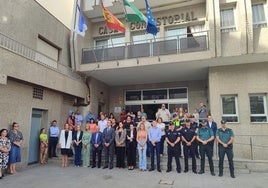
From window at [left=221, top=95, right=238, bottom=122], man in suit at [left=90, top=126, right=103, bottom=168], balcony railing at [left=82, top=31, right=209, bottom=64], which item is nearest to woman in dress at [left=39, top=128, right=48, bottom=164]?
man in suit at [left=90, top=126, right=103, bottom=168]

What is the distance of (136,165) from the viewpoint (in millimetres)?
9008

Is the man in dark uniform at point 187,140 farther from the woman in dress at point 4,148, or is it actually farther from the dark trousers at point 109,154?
the woman in dress at point 4,148

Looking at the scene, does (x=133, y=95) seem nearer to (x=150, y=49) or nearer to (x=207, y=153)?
(x=150, y=49)

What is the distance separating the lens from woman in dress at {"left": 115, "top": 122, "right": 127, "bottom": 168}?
8.70m

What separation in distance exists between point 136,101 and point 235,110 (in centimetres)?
628

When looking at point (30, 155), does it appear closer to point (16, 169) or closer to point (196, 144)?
point (16, 169)

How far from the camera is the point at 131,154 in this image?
8.62 meters

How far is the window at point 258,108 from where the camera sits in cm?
1040

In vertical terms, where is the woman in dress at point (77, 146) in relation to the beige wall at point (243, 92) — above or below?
below

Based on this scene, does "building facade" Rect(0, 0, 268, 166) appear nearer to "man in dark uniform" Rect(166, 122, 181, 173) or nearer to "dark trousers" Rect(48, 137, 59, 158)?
"dark trousers" Rect(48, 137, 59, 158)

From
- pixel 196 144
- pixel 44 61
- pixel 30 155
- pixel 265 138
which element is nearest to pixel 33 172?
pixel 30 155

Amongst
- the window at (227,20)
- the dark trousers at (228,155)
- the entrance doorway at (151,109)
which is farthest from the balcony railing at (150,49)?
the dark trousers at (228,155)

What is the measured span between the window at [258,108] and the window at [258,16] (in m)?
3.49

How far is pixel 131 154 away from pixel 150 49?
18.6 ft
